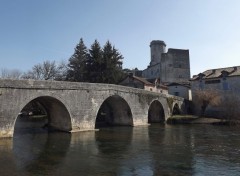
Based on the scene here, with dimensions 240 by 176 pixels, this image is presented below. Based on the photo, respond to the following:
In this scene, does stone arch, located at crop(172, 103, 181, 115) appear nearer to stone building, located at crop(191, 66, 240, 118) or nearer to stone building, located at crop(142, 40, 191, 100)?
stone building, located at crop(191, 66, 240, 118)

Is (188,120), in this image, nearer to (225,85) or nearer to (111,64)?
(225,85)

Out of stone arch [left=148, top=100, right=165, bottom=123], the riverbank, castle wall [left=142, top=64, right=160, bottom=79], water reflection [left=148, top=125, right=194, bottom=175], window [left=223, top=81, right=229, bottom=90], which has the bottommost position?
water reflection [left=148, top=125, right=194, bottom=175]

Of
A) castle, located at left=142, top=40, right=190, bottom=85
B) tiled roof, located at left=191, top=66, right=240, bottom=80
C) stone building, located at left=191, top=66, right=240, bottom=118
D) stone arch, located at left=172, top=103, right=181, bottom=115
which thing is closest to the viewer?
stone building, located at left=191, top=66, right=240, bottom=118

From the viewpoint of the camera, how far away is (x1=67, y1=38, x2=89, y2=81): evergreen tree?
45.4 metres

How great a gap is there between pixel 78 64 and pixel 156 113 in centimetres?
1790

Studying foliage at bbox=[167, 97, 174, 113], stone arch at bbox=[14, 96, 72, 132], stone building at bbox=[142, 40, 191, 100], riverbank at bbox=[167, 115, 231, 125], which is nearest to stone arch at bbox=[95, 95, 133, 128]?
stone arch at bbox=[14, 96, 72, 132]

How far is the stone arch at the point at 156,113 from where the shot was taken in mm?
36188

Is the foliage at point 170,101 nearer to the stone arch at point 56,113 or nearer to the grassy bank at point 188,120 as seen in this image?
the grassy bank at point 188,120

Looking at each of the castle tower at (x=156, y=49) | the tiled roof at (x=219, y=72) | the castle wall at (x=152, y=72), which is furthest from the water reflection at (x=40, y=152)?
the castle tower at (x=156, y=49)

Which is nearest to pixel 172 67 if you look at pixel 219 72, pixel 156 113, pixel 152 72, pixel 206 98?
pixel 152 72

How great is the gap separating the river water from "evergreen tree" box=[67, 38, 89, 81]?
25055 mm

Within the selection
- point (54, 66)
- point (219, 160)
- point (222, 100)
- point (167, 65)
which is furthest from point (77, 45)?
point (219, 160)

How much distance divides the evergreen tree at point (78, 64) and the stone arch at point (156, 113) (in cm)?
1144

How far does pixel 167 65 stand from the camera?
60.7m
